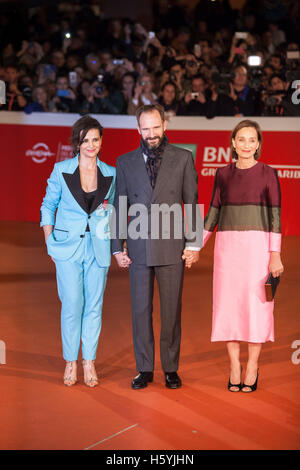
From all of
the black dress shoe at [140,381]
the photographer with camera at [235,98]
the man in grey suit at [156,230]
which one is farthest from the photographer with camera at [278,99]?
the black dress shoe at [140,381]

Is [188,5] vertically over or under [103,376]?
over

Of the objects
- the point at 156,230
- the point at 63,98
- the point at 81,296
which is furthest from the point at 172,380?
the point at 63,98

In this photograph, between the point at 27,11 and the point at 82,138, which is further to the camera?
the point at 27,11

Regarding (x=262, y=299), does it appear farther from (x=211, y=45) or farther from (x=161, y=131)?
(x=211, y=45)

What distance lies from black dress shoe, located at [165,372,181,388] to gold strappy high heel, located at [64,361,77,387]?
622mm

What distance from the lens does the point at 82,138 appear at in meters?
4.69

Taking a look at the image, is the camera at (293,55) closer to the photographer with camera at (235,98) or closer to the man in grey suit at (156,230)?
the photographer with camera at (235,98)

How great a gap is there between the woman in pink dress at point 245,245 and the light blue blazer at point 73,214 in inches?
27.1

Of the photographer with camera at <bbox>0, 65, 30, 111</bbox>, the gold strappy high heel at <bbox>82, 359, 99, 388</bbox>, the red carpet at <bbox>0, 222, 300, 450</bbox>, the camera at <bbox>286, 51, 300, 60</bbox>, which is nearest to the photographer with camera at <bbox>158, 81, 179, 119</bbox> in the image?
the camera at <bbox>286, 51, 300, 60</bbox>

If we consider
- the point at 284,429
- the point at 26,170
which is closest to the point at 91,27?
the point at 26,170

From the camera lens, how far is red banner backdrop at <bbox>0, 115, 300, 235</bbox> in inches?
439

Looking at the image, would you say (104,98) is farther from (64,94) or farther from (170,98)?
(170,98)

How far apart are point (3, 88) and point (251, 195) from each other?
863cm

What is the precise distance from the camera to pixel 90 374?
487 cm
